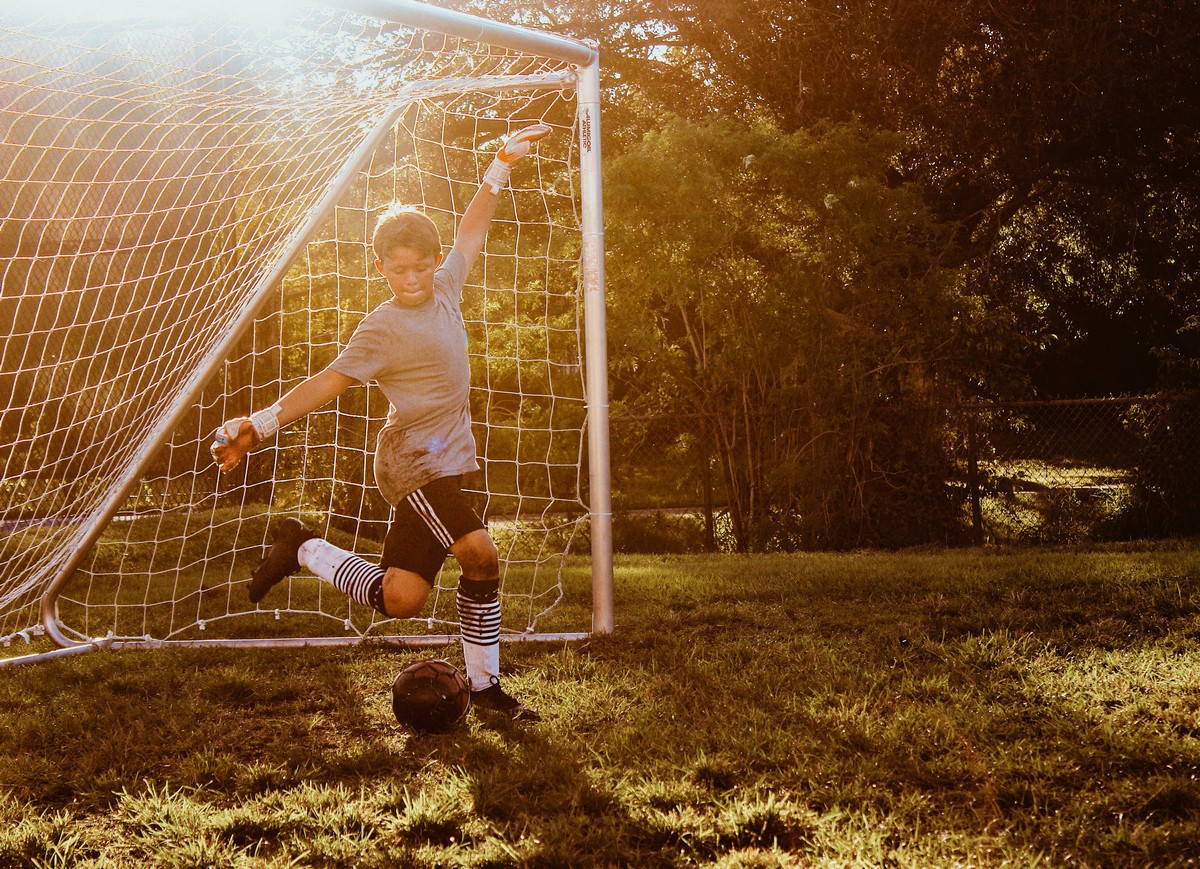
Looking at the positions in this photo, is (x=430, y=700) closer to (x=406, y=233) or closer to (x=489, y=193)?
(x=406, y=233)

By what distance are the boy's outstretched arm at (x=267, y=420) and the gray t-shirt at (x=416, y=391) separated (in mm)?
144

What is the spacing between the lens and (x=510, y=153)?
14.2 feet

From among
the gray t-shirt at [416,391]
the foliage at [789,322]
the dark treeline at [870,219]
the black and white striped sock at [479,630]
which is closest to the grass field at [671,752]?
the black and white striped sock at [479,630]

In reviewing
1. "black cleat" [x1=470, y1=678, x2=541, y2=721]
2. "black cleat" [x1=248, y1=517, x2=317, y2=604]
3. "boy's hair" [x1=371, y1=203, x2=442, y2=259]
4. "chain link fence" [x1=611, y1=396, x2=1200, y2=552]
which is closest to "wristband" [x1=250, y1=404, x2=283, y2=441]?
"boy's hair" [x1=371, y1=203, x2=442, y2=259]

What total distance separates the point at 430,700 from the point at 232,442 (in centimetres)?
108

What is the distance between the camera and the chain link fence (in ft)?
28.5

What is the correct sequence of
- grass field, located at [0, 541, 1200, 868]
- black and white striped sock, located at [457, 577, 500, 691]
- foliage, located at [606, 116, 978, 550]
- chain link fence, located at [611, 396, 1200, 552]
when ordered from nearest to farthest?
grass field, located at [0, 541, 1200, 868]
black and white striped sock, located at [457, 577, 500, 691]
foliage, located at [606, 116, 978, 550]
chain link fence, located at [611, 396, 1200, 552]

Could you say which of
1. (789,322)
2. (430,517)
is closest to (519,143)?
(430,517)

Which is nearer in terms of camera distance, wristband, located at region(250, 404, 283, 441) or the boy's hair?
wristband, located at region(250, 404, 283, 441)

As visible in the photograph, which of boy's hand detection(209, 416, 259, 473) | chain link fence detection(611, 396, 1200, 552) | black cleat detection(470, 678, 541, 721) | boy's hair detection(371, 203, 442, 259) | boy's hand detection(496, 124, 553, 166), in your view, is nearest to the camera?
boy's hand detection(209, 416, 259, 473)

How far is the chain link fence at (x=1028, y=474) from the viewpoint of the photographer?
8.67 m

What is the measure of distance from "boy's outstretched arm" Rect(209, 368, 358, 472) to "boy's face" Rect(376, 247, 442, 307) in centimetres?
39

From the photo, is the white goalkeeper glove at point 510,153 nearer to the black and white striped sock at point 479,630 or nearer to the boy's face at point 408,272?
the boy's face at point 408,272

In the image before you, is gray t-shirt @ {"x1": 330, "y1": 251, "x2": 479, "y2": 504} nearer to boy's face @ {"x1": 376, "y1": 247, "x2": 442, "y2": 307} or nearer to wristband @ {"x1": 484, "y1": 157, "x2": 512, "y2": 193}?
boy's face @ {"x1": 376, "y1": 247, "x2": 442, "y2": 307}
